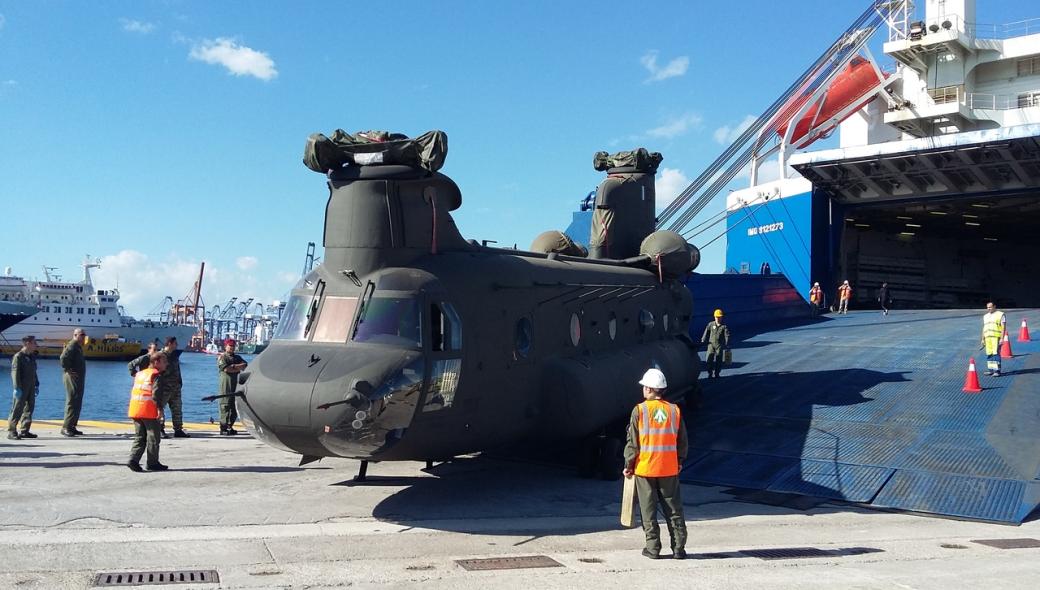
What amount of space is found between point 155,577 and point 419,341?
3526 mm

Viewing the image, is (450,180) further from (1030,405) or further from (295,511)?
(1030,405)

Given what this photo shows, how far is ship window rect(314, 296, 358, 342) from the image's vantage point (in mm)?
8922

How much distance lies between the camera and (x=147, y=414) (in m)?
10.9

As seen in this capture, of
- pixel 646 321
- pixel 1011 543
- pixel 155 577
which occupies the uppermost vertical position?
pixel 646 321

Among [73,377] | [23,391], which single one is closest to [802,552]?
[73,377]

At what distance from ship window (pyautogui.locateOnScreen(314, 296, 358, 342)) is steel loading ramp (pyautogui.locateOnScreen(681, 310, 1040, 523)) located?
5729 millimetres

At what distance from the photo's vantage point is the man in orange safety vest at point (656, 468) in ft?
24.3

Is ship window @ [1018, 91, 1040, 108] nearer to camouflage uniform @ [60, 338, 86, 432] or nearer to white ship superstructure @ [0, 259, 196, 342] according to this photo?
camouflage uniform @ [60, 338, 86, 432]

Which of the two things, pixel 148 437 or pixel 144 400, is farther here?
pixel 148 437

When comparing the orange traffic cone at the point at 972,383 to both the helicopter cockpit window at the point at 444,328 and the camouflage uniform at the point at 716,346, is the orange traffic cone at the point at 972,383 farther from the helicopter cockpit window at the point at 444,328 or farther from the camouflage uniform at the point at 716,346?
the helicopter cockpit window at the point at 444,328

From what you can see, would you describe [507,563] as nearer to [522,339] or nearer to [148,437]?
[522,339]

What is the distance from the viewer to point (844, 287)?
99.1ft

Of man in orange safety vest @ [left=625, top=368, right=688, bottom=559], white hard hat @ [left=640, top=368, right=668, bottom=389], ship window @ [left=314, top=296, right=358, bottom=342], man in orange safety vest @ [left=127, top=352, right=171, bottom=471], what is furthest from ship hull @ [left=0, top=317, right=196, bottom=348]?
man in orange safety vest @ [left=625, top=368, right=688, bottom=559]

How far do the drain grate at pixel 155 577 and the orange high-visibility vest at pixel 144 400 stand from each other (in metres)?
4.82
